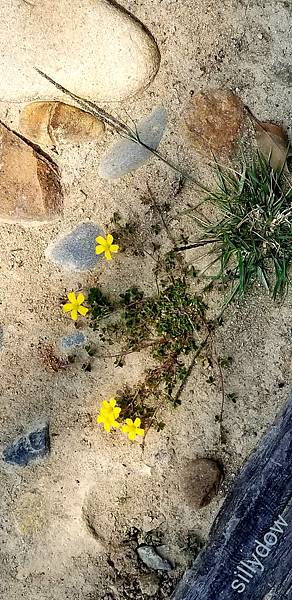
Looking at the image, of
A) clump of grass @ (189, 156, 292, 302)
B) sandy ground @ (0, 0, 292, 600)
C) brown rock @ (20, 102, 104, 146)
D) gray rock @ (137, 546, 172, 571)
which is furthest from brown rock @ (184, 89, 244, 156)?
gray rock @ (137, 546, 172, 571)

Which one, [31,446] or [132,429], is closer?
[132,429]

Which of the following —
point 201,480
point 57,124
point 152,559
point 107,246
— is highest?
point 57,124

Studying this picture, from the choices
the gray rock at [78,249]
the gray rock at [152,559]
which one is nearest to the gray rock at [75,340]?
the gray rock at [78,249]

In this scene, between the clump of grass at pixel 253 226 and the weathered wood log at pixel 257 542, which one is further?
the clump of grass at pixel 253 226

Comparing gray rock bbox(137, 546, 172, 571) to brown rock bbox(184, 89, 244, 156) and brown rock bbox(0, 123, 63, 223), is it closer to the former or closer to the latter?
brown rock bbox(0, 123, 63, 223)

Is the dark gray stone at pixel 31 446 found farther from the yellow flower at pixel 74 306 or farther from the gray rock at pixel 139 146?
the gray rock at pixel 139 146

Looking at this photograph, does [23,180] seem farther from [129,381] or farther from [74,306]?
[129,381]

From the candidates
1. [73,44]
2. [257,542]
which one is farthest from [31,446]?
[73,44]
